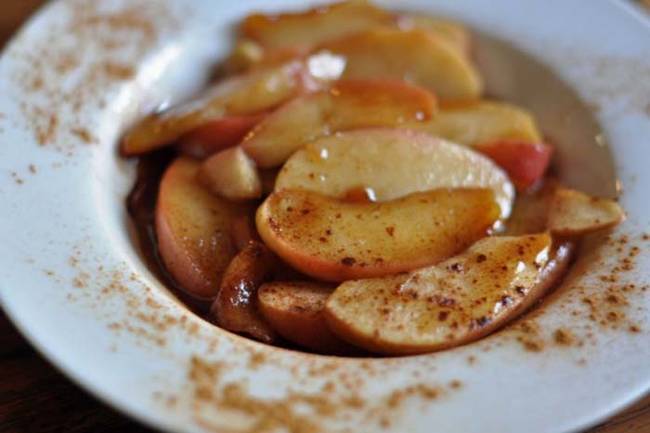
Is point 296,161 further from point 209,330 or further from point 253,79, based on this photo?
point 209,330

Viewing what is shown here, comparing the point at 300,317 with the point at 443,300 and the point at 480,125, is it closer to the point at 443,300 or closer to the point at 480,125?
the point at 443,300

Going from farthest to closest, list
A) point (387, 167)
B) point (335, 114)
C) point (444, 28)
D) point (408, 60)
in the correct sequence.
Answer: point (444, 28) < point (408, 60) < point (335, 114) < point (387, 167)

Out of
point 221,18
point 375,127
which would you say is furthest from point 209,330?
point 221,18

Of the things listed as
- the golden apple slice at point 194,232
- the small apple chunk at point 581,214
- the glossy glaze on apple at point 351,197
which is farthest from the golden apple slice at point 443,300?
the golden apple slice at point 194,232

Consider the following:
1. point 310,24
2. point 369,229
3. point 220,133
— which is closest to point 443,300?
point 369,229

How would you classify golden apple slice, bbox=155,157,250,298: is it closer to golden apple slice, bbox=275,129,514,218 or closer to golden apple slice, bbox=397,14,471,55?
golden apple slice, bbox=275,129,514,218
